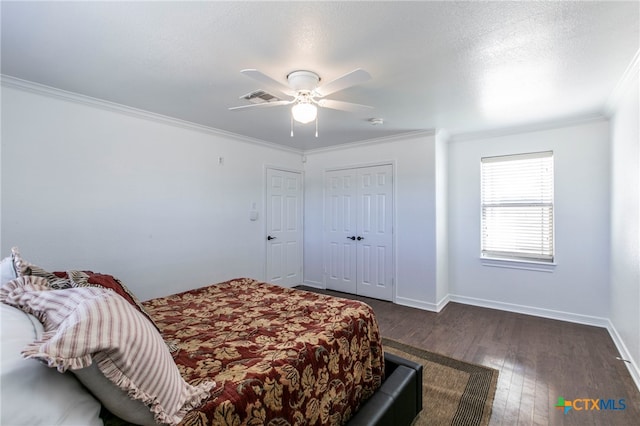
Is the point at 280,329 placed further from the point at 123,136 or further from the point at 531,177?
the point at 531,177

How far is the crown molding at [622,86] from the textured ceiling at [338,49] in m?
0.04

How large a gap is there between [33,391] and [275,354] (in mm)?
824

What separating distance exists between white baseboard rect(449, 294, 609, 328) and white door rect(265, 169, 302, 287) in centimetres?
254

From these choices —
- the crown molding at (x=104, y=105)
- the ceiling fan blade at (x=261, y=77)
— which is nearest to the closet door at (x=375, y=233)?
the crown molding at (x=104, y=105)

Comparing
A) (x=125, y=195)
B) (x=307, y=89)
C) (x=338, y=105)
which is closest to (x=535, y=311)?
(x=338, y=105)

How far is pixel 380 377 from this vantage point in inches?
70.7

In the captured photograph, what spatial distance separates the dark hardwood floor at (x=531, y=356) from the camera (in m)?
1.92

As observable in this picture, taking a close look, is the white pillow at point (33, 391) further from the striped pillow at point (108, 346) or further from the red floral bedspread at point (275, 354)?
the red floral bedspread at point (275, 354)

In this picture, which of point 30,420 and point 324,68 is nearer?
point 30,420

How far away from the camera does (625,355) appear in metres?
2.52

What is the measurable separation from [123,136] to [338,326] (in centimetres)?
289

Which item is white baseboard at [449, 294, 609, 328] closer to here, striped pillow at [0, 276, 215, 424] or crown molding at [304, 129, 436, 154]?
crown molding at [304, 129, 436, 154]

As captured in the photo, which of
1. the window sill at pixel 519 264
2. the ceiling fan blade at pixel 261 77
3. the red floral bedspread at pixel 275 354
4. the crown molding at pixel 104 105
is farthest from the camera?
the window sill at pixel 519 264

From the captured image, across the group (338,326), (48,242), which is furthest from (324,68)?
(48,242)
